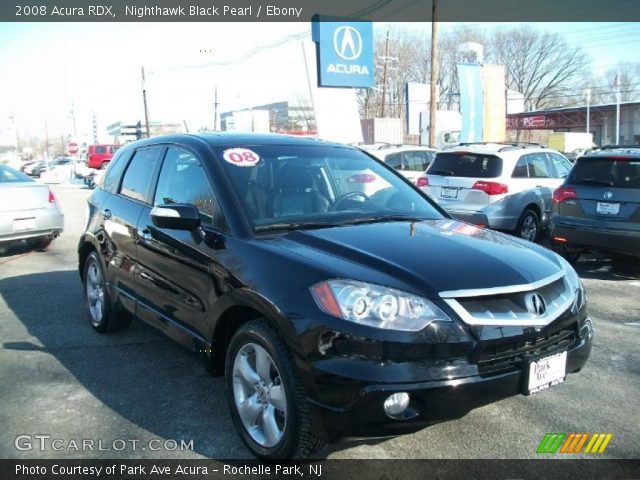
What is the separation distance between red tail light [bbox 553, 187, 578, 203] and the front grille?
5.23 metres

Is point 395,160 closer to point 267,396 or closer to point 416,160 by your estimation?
point 416,160

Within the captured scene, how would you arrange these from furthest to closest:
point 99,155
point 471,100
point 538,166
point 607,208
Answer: point 99,155 → point 471,100 → point 538,166 → point 607,208

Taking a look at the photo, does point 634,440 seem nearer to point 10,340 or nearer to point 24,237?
point 10,340

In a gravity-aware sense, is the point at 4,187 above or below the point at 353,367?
above

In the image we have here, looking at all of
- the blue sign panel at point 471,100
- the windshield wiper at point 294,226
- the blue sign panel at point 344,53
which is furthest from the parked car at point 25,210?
the blue sign panel at point 471,100

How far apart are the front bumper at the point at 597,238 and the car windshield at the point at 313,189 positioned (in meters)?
3.92

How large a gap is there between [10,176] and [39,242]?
124 centimetres

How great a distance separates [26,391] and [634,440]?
12.8 ft

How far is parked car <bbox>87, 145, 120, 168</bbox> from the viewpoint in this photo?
129 feet

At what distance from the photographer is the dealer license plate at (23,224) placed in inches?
346

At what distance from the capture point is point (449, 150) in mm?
9781

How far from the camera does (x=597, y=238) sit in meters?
7.12

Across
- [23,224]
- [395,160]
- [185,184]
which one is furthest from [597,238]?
[23,224]

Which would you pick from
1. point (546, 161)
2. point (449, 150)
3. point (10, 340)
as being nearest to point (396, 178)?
point (10, 340)
